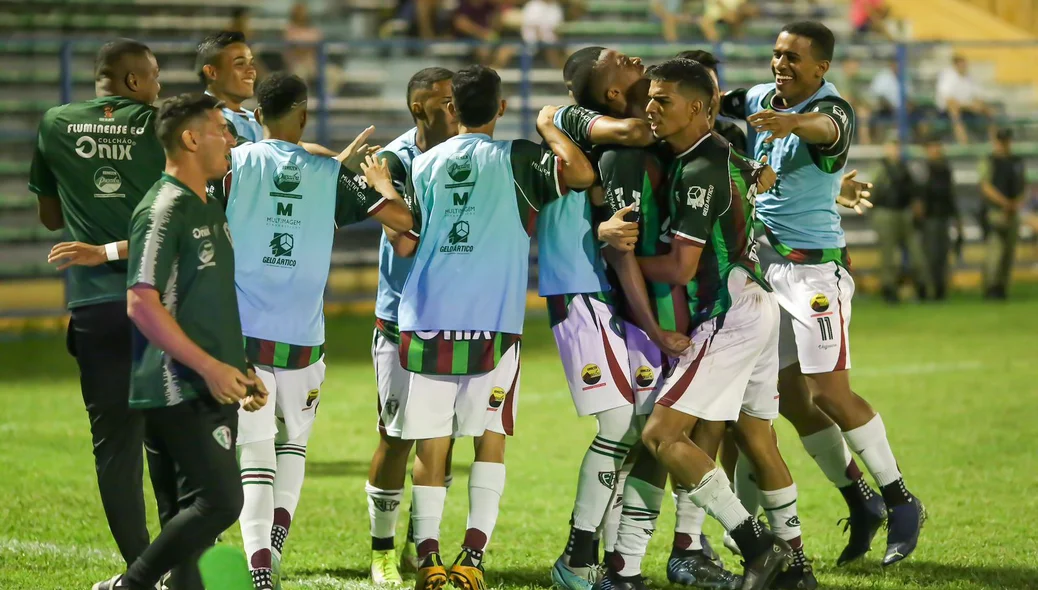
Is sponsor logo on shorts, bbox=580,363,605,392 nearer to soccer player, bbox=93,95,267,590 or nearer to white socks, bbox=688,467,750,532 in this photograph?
white socks, bbox=688,467,750,532

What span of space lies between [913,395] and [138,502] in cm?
697

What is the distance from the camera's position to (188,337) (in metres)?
4.52

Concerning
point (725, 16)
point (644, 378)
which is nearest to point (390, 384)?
point (644, 378)

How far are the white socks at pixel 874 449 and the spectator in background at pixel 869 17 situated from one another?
16541 mm

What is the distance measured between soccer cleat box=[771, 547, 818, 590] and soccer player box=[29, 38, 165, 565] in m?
2.54

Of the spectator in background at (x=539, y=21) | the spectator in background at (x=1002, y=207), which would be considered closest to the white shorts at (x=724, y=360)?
the spectator in background at (x=1002, y=207)

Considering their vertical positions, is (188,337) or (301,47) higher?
(188,337)

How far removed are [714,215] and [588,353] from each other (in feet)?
2.52

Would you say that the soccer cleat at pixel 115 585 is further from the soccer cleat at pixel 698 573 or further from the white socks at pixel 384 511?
the soccer cleat at pixel 698 573

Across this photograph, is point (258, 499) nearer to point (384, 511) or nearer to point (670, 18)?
point (384, 511)

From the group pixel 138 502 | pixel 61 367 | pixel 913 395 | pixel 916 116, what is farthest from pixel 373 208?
pixel 916 116

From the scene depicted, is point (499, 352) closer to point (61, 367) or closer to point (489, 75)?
point (489, 75)

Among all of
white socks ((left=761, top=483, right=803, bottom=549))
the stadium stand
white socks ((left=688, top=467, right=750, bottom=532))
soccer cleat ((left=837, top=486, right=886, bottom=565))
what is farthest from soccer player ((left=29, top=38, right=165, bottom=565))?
the stadium stand

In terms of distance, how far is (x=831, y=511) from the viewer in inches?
283
